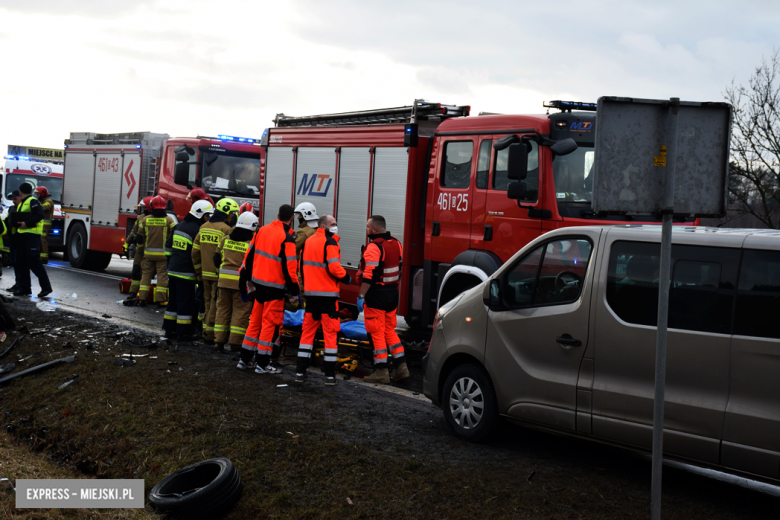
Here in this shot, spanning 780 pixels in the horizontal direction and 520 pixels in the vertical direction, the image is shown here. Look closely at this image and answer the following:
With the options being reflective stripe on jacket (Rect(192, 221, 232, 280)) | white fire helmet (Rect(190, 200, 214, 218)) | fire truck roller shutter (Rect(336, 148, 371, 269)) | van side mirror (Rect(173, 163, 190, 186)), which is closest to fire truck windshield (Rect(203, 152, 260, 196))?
van side mirror (Rect(173, 163, 190, 186))

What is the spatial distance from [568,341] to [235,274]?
5.02 m

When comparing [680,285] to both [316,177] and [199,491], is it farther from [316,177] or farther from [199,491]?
[316,177]

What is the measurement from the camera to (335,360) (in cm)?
779

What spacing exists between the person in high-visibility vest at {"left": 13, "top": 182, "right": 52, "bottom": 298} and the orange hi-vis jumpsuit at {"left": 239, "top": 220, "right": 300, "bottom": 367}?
6615 mm

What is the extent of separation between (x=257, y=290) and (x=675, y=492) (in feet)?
16.1

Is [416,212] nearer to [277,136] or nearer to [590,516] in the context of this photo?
[277,136]

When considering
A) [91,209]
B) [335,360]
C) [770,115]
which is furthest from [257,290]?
[770,115]

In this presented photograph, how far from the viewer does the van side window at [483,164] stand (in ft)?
28.3

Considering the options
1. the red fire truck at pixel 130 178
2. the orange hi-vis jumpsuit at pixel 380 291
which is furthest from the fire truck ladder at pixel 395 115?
the orange hi-vis jumpsuit at pixel 380 291

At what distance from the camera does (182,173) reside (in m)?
14.6

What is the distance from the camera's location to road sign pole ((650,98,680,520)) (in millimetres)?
3643

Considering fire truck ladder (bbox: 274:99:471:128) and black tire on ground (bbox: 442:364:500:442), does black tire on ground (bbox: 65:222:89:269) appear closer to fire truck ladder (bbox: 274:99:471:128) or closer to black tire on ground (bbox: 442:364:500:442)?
fire truck ladder (bbox: 274:99:471:128)

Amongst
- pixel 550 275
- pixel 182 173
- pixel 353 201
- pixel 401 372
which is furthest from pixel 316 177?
pixel 550 275

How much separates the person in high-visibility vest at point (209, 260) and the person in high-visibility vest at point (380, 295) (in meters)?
2.41
